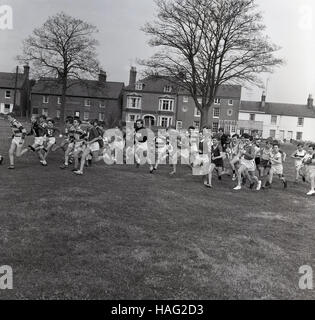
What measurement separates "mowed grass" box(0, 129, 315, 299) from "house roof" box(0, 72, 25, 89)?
7319 cm

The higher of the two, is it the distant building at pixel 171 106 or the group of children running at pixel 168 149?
the distant building at pixel 171 106

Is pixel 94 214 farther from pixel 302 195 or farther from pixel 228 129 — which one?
pixel 228 129

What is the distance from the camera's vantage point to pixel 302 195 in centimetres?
1579

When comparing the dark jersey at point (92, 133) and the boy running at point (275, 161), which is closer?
the dark jersey at point (92, 133)

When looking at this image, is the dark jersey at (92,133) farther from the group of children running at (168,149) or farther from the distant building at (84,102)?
the distant building at (84,102)

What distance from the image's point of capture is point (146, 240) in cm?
873

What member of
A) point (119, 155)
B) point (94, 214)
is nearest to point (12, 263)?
point (94, 214)

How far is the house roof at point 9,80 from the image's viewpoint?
271 ft

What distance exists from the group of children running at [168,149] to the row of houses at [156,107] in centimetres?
5349

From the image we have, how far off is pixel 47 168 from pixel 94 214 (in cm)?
655

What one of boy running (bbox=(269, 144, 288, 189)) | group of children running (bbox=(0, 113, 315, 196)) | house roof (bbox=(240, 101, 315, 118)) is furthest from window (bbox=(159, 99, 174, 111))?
boy running (bbox=(269, 144, 288, 189))
